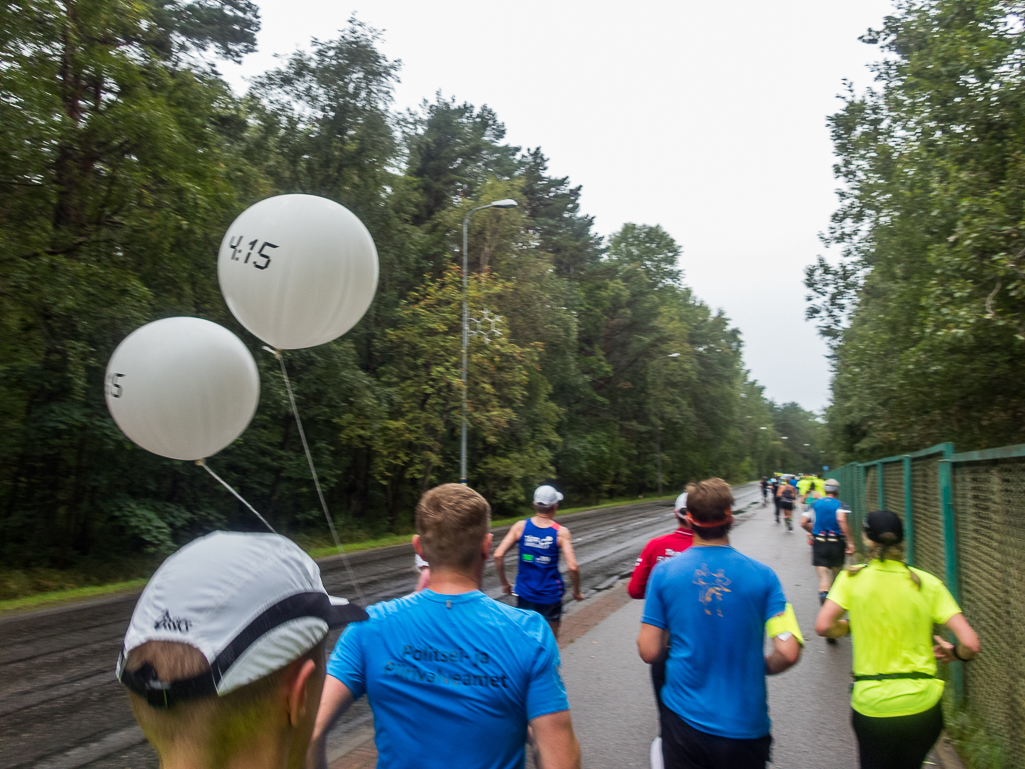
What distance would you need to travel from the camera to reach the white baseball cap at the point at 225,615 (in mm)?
1146

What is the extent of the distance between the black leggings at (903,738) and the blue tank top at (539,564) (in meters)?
3.05

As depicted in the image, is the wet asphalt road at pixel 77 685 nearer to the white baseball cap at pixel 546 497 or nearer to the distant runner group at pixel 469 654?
the white baseball cap at pixel 546 497

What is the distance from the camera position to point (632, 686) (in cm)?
711

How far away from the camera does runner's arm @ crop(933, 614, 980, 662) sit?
3.62 m

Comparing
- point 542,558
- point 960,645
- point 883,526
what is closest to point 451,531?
point 883,526

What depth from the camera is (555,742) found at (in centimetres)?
214

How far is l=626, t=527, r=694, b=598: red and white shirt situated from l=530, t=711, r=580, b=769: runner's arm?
2.85 m

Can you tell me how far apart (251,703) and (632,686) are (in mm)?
6513

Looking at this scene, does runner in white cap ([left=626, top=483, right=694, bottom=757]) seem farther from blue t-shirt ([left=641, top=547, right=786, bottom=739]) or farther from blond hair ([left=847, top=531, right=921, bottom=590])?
blue t-shirt ([left=641, top=547, right=786, bottom=739])

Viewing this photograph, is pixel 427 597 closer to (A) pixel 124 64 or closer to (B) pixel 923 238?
(A) pixel 124 64

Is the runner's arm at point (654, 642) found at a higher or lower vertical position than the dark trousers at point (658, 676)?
higher

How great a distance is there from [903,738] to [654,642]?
1.19 m

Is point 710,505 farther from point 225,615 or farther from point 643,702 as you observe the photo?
point 643,702

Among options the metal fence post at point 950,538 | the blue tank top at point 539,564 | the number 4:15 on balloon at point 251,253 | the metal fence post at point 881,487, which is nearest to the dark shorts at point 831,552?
the metal fence post at point 881,487
